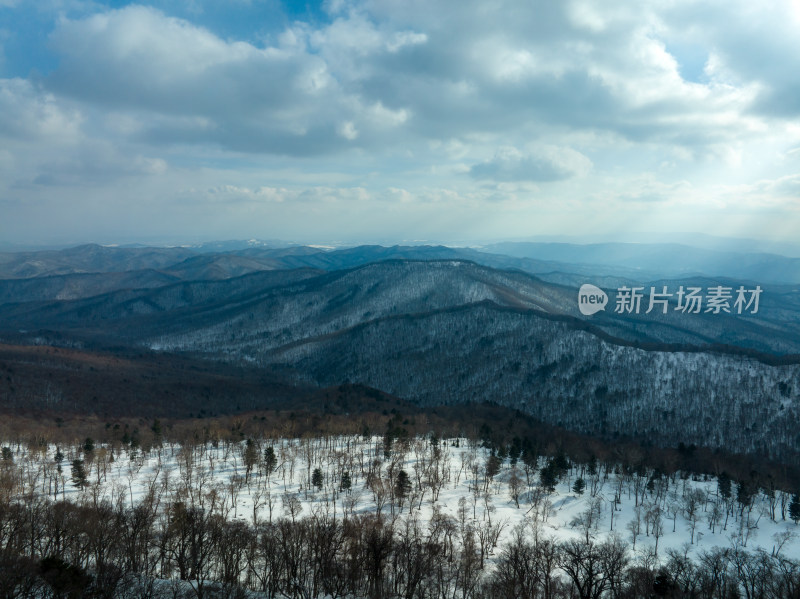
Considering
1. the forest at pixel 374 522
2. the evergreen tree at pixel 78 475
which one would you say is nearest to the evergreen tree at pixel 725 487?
the forest at pixel 374 522

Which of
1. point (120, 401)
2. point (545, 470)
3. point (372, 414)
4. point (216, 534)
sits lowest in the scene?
point (120, 401)

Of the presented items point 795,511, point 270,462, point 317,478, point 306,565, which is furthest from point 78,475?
point 795,511

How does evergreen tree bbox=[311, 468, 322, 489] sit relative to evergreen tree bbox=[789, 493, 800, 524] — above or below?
below

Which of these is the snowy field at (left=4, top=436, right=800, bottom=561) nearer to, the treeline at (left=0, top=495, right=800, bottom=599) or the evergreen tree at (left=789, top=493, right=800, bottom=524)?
the evergreen tree at (left=789, top=493, right=800, bottom=524)

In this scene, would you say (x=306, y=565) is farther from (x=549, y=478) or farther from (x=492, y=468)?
(x=549, y=478)

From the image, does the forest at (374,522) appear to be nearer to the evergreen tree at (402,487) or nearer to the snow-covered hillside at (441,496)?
the evergreen tree at (402,487)

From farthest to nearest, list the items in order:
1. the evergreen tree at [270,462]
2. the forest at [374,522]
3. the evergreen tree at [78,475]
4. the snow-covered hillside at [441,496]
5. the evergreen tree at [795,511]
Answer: the evergreen tree at [270,462] < the evergreen tree at [795,511] < the evergreen tree at [78,475] < the snow-covered hillside at [441,496] < the forest at [374,522]

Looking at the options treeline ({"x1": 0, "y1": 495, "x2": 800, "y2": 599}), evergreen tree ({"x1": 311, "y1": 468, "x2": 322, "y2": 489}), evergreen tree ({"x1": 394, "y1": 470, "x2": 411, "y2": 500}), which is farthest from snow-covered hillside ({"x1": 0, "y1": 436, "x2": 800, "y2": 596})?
treeline ({"x1": 0, "y1": 495, "x2": 800, "y2": 599})

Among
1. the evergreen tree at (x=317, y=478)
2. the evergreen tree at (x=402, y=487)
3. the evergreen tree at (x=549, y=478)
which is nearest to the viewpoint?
the evergreen tree at (x=402, y=487)

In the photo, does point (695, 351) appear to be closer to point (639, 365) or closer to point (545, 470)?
point (639, 365)

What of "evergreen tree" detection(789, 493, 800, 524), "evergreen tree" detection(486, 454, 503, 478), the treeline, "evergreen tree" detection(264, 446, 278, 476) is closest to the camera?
the treeline

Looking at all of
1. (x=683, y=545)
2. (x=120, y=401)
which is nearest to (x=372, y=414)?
(x=683, y=545)
